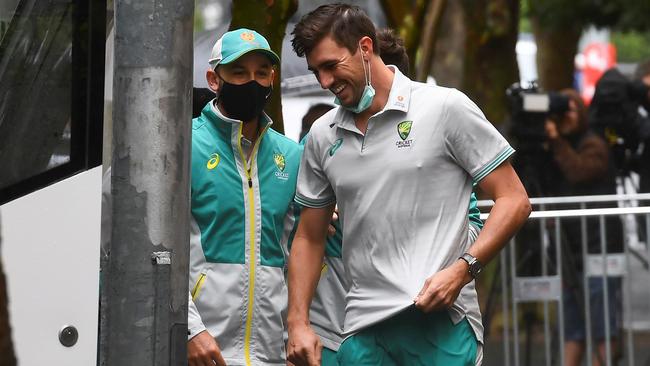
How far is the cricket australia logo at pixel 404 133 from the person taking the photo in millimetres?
4594

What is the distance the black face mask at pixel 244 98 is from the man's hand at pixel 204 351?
2.62 ft

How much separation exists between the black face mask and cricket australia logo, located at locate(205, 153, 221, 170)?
167mm

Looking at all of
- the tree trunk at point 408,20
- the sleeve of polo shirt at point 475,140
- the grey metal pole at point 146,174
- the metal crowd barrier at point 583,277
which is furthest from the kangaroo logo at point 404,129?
the tree trunk at point 408,20

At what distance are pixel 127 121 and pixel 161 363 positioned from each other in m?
0.65

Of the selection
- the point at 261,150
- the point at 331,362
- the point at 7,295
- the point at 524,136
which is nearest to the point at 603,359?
the point at 524,136

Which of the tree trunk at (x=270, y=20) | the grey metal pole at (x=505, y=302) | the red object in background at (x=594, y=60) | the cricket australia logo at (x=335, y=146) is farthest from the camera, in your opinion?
the red object in background at (x=594, y=60)

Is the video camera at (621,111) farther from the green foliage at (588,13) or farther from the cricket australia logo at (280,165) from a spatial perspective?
the green foliage at (588,13)

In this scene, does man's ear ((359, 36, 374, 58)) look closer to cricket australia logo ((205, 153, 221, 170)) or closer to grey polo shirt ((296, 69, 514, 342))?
grey polo shirt ((296, 69, 514, 342))

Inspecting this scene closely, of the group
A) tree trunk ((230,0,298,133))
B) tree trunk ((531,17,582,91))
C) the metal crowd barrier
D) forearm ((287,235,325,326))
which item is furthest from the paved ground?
tree trunk ((531,17,582,91))

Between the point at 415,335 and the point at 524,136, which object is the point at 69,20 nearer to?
the point at 415,335

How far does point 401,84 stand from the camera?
15.5 feet

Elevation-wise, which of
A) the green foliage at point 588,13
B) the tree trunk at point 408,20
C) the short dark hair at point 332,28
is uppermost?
the green foliage at point 588,13

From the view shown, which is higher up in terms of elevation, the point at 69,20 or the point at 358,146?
the point at 69,20

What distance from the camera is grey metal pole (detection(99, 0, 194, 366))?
146 inches
